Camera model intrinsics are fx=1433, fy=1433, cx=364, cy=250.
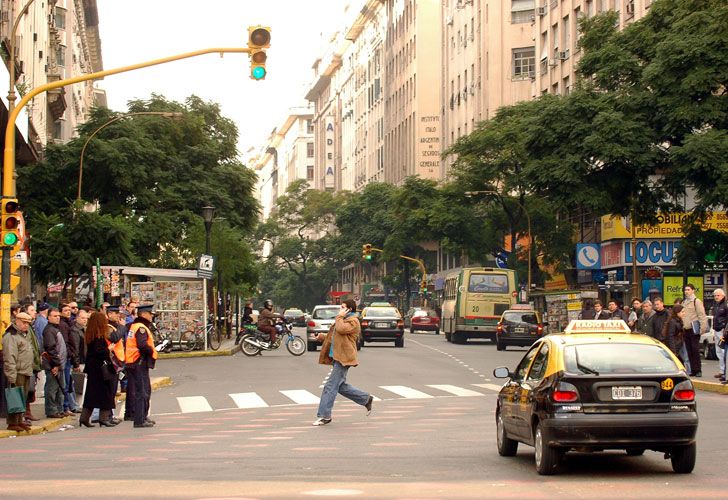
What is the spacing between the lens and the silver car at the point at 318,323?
5181 centimetres

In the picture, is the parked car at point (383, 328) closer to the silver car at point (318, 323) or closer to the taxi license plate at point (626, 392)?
the silver car at point (318, 323)

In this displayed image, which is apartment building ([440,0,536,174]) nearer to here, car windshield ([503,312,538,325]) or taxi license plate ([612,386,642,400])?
car windshield ([503,312,538,325])

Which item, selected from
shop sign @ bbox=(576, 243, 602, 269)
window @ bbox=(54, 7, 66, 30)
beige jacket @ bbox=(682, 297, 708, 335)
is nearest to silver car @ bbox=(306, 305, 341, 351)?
shop sign @ bbox=(576, 243, 602, 269)

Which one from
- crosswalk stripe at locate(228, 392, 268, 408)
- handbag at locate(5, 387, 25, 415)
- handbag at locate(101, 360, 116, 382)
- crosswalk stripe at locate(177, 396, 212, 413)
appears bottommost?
crosswalk stripe at locate(177, 396, 212, 413)

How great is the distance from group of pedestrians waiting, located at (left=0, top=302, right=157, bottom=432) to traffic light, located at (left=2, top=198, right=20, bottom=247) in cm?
109

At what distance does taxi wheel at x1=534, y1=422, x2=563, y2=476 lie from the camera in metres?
12.9

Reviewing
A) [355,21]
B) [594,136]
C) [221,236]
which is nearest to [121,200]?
[221,236]

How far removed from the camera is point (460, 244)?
7962 centimetres

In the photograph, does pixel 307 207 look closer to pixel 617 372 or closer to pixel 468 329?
pixel 468 329

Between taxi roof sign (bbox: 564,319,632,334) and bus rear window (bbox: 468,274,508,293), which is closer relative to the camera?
taxi roof sign (bbox: 564,319,632,334)

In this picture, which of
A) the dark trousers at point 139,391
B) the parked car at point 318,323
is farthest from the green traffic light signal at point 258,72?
the parked car at point 318,323

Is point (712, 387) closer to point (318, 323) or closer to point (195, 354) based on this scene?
point (195, 354)

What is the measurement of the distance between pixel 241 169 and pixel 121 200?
30.4 ft

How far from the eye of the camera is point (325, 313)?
53.6m
